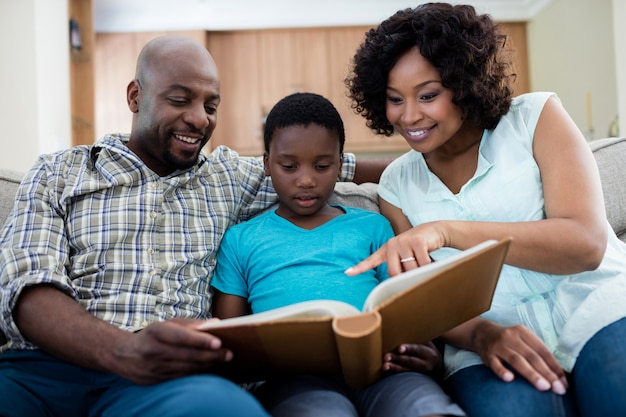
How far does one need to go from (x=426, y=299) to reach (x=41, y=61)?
3.20 metres

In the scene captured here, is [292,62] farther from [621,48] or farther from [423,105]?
[423,105]

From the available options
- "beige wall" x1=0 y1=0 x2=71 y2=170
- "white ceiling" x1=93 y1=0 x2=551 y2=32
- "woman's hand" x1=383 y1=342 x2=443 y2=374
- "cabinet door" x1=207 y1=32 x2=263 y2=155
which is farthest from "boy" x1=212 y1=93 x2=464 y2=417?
"white ceiling" x1=93 y1=0 x2=551 y2=32

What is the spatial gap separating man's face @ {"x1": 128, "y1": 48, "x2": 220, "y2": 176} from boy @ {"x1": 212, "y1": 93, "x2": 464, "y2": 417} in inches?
6.7

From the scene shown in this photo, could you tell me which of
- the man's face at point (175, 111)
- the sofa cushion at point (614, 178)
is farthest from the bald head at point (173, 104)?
the sofa cushion at point (614, 178)

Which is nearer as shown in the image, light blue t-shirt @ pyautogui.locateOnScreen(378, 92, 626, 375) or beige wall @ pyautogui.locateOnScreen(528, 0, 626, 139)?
light blue t-shirt @ pyautogui.locateOnScreen(378, 92, 626, 375)

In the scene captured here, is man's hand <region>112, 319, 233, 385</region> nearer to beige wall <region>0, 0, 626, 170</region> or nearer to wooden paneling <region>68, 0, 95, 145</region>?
beige wall <region>0, 0, 626, 170</region>

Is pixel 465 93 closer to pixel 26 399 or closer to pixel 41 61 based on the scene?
pixel 26 399

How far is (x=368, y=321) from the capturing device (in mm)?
746

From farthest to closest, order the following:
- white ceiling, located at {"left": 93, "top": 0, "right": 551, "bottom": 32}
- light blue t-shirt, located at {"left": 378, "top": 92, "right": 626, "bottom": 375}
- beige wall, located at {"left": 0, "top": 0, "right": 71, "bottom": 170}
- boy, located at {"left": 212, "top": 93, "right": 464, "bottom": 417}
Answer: white ceiling, located at {"left": 93, "top": 0, "right": 551, "bottom": 32}
beige wall, located at {"left": 0, "top": 0, "right": 71, "bottom": 170}
boy, located at {"left": 212, "top": 93, "right": 464, "bottom": 417}
light blue t-shirt, located at {"left": 378, "top": 92, "right": 626, "bottom": 375}

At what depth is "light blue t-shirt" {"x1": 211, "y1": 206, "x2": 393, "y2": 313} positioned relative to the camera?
3.85 ft

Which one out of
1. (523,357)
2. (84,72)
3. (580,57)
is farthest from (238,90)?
(523,357)

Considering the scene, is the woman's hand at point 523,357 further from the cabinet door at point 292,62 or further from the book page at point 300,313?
the cabinet door at point 292,62

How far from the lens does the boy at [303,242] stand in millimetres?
1155

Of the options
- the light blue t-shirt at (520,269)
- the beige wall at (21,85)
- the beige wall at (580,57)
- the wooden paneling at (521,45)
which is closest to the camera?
the light blue t-shirt at (520,269)
